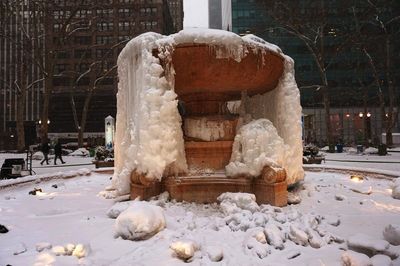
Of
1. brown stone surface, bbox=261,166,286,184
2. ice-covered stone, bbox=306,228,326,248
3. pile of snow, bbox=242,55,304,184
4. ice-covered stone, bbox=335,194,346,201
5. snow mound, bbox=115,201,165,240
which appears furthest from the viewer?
pile of snow, bbox=242,55,304,184

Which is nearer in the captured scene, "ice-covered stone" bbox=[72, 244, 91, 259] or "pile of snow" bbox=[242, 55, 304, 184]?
"ice-covered stone" bbox=[72, 244, 91, 259]

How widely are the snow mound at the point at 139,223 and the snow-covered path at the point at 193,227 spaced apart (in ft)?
0.29

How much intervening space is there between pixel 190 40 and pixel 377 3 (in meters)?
26.0

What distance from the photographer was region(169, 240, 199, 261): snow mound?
11.9 ft

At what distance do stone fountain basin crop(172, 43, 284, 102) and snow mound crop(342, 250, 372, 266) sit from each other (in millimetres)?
3896

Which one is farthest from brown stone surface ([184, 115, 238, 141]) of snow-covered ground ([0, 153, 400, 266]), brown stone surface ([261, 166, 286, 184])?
snow-covered ground ([0, 153, 400, 266])

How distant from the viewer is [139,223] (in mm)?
4172

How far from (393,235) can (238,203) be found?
219 cm

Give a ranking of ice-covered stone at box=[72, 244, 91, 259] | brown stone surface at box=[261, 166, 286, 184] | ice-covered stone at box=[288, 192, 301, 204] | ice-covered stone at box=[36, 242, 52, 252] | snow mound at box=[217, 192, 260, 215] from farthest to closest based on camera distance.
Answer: ice-covered stone at box=[288, 192, 301, 204]
brown stone surface at box=[261, 166, 286, 184]
snow mound at box=[217, 192, 260, 215]
ice-covered stone at box=[36, 242, 52, 252]
ice-covered stone at box=[72, 244, 91, 259]

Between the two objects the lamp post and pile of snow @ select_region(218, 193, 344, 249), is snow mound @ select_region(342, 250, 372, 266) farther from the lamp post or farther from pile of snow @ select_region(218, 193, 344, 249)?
the lamp post

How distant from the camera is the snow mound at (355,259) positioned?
3.32 meters

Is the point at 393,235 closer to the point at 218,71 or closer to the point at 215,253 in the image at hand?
the point at 215,253

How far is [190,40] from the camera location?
599 centimetres

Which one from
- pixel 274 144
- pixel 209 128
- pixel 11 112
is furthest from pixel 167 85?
pixel 11 112
